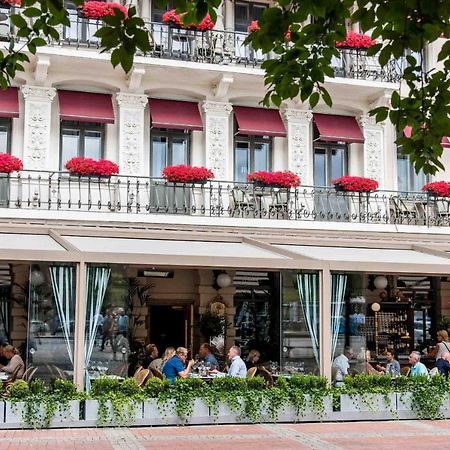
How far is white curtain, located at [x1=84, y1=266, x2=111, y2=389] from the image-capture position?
14.8 m

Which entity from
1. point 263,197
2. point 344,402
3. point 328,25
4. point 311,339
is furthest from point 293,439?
point 263,197

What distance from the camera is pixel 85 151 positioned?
19.3 metres

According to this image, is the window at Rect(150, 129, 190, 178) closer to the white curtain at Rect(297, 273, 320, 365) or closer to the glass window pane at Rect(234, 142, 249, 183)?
the glass window pane at Rect(234, 142, 249, 183)

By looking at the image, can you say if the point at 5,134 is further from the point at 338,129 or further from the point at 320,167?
the point at 338,129

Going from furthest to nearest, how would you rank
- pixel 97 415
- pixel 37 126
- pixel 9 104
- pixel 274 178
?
pixel 274 178, pixel 37 126, pixel 9 104, pixel 97 415

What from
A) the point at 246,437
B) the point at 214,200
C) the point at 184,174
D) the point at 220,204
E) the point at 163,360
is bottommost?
the point at 246,437

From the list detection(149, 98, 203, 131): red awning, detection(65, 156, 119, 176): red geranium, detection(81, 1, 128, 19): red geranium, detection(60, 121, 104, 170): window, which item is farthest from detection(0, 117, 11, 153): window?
detection(149, 98, 203, 131): red awning

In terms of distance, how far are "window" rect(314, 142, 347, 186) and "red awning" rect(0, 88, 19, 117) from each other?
7269mm

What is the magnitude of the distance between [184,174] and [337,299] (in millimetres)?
4853

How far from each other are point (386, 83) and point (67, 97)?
7.68 meters

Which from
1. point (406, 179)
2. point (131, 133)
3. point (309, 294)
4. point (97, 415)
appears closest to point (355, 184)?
point (406, 179)

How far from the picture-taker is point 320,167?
21.0m

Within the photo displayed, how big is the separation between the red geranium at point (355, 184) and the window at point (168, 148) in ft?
12.1

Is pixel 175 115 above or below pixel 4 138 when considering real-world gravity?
above
